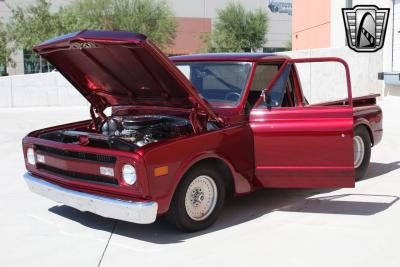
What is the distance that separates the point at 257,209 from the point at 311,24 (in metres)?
33.8

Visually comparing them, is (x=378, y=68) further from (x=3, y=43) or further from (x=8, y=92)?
(x=3, y=43)

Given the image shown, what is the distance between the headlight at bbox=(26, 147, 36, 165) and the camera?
5.67 m

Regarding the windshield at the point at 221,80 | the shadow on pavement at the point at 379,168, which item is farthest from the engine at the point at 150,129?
the shadow on pavement at the point at 379,168

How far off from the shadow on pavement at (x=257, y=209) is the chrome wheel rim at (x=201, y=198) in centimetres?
18

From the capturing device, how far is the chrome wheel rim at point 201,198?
16.7ft

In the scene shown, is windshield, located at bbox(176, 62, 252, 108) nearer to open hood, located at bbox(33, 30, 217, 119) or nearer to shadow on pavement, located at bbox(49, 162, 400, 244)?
open hood, located at bbox(33, 30, 217, 119)

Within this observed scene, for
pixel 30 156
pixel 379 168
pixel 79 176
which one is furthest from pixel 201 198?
pixel 379 168

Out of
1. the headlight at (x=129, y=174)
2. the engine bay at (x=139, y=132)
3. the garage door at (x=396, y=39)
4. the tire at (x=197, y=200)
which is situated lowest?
the tire at (x=197, y=200)

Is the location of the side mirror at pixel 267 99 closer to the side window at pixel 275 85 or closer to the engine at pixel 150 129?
the side window at pixel 275 85

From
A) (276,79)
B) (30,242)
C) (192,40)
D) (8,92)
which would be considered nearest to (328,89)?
(8,92)

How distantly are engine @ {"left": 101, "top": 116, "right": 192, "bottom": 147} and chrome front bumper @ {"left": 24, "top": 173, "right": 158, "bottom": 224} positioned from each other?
82cm

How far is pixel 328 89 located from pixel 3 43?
2658 centimetres

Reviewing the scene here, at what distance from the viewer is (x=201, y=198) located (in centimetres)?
518

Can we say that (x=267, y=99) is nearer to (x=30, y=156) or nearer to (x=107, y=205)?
(x=107, y=205)
